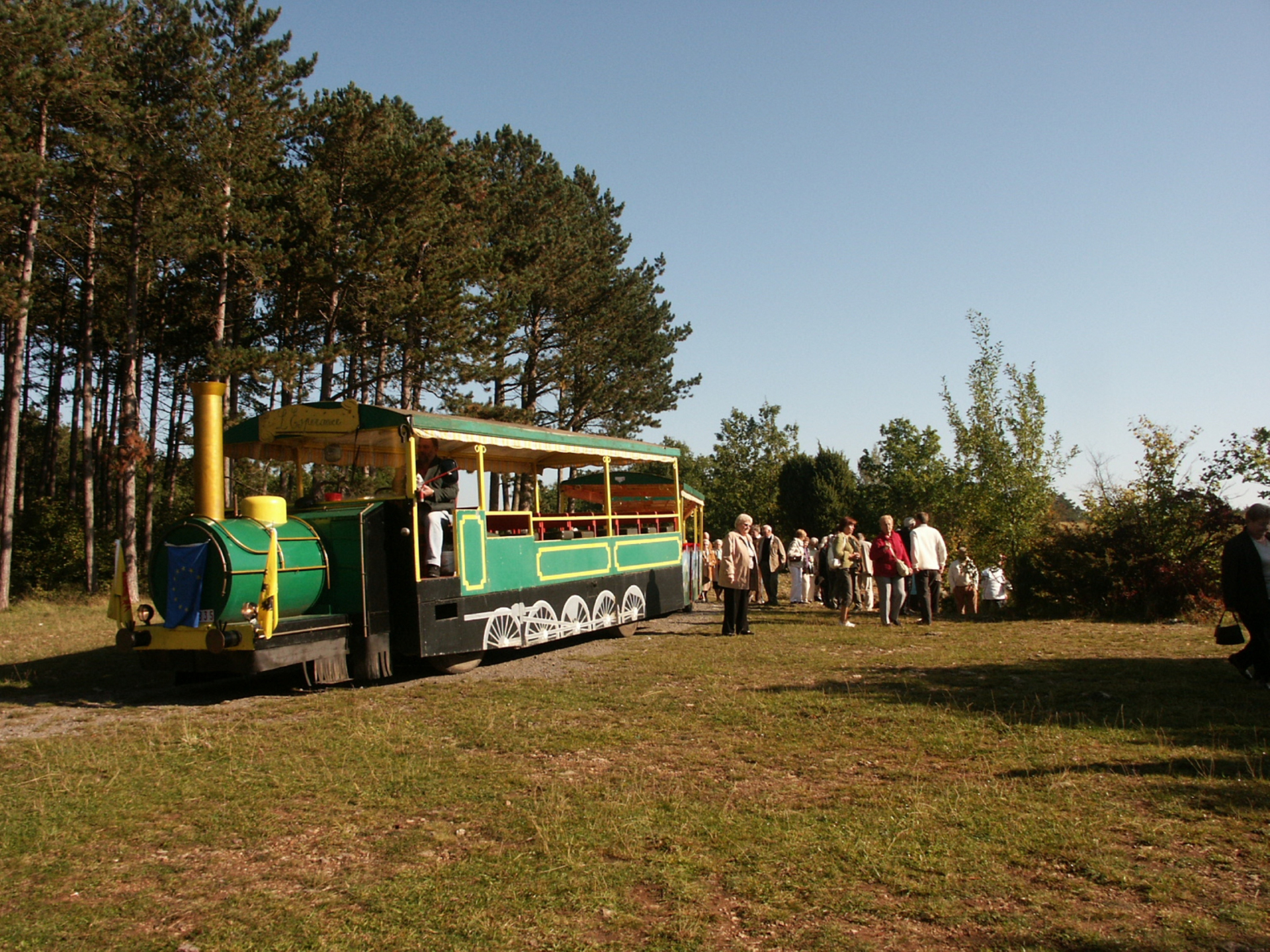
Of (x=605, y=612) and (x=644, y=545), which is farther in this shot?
(x=644, y=545)

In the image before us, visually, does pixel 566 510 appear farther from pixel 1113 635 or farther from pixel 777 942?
pixel 777 942

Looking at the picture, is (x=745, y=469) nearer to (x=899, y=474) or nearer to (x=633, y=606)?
(x=899, y=474)

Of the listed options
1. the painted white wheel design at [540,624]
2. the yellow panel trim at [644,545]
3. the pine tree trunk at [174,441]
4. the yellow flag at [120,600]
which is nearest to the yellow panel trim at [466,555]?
the painted white wheel design at [540,624]

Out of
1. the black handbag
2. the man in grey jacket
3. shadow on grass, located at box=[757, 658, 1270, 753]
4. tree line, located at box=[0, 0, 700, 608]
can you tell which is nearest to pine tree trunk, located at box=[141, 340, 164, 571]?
tree line, located at box=[0, 0, 700, 608]

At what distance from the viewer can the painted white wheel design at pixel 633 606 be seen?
14.0 metres

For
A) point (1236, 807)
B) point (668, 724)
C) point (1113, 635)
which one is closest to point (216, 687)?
point (668, 724)

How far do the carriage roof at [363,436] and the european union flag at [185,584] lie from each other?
1973mm

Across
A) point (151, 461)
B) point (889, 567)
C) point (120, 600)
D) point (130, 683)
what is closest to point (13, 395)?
point (151, 461)

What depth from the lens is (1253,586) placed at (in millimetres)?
8180

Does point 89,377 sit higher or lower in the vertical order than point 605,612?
higher

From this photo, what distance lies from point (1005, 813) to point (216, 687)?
8.15 meters

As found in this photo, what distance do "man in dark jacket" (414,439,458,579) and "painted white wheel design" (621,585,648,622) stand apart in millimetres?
4617

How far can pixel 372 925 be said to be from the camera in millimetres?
3748

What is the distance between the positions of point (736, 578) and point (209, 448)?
273 inches
